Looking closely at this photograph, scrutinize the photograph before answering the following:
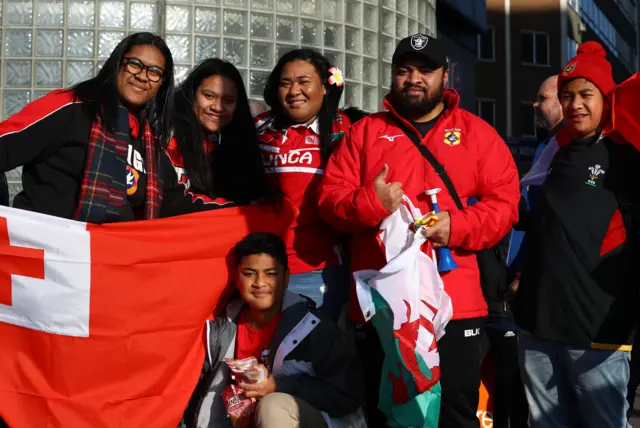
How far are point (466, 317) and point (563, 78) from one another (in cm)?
121

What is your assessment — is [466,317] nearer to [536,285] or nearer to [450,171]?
[536,285]

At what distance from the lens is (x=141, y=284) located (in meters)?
4.53

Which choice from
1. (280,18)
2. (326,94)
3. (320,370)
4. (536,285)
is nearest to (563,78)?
(536,285)

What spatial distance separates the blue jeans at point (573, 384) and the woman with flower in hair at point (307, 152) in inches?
41.2

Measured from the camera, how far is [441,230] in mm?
4152

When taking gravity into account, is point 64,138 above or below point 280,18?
below

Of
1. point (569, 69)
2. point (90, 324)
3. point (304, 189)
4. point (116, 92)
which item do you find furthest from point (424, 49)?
point (90, 324)

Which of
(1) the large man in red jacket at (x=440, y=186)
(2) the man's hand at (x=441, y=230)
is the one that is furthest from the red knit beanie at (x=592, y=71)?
(2) the man's hand at (x=441, y=230)

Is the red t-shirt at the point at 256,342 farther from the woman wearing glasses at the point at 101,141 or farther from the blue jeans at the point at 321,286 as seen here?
the woman wearing glasses at the point at 101,141

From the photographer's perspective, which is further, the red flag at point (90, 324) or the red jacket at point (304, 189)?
the red jacket at point (304, 189)

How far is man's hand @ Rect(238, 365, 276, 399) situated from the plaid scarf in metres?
1.01

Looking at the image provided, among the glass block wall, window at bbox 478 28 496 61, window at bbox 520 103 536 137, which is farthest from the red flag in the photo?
window at bbox 478 28 496 61

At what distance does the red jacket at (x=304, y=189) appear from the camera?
15.7 ft

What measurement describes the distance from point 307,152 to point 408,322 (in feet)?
3.82
